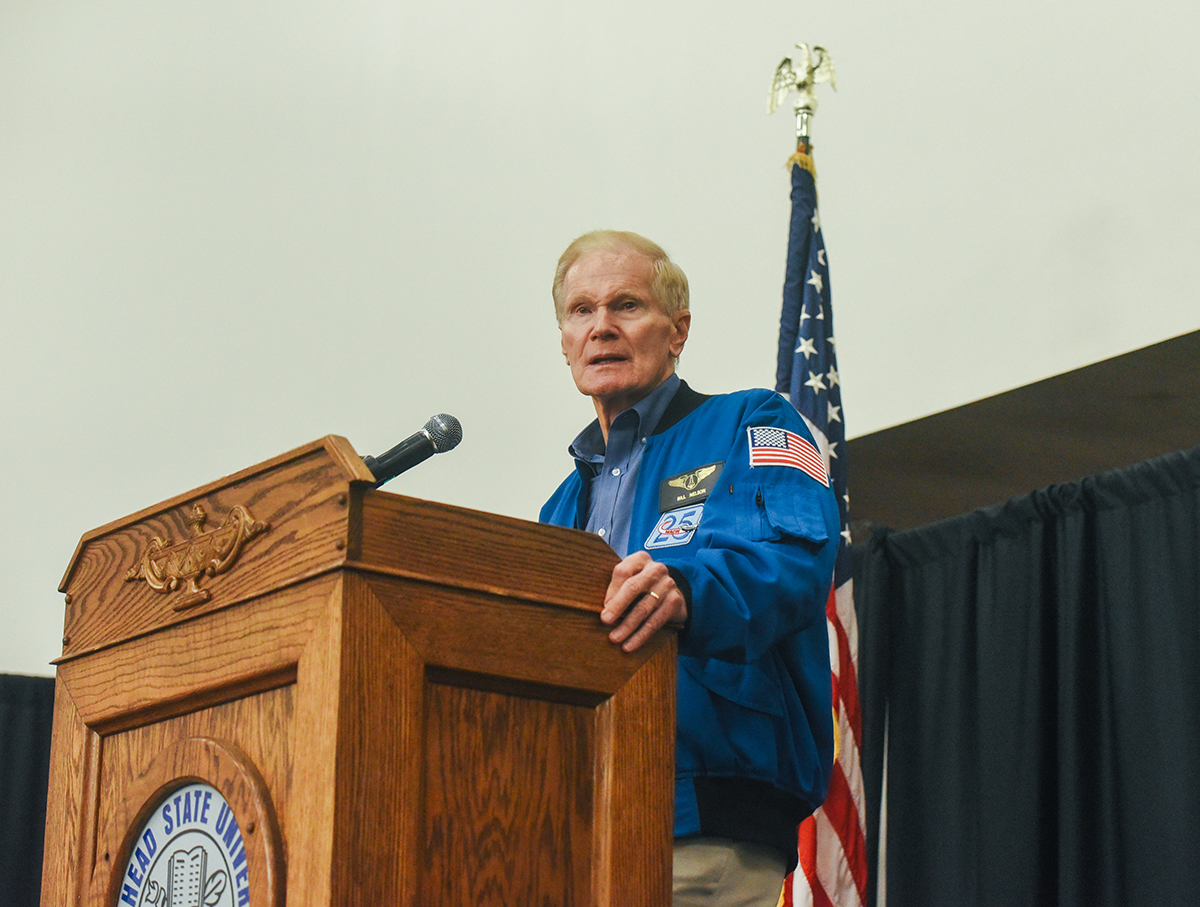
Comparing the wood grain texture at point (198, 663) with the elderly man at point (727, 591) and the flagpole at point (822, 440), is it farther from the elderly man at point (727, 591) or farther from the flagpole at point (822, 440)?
the flagpole at point (822, 440)

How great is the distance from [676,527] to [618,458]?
0.26 meters

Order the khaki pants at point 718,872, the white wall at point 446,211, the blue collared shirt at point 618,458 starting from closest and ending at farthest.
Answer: the khaki pants at point 718,872 < the blue collared shirt at point 618,458 < the white wall at point 446,211

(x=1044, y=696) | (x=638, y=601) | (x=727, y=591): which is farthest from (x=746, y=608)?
(x=1044, y=696)

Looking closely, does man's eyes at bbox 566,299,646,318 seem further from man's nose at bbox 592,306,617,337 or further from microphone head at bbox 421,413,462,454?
microphone head at bbox 421,413,462,454

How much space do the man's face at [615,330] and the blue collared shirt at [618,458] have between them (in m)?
0.03

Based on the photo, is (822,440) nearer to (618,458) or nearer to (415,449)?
(618,458)

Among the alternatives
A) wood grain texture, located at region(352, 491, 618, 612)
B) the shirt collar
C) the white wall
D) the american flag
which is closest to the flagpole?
the american flag

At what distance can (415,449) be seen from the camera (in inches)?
50.2

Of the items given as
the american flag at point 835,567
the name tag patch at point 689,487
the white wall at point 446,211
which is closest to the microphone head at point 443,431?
the name tag patch at point 689,487

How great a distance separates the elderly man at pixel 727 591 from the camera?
1.31 m

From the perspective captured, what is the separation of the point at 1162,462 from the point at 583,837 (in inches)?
86.6

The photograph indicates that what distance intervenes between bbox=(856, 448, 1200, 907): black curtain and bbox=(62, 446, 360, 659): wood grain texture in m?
2.18

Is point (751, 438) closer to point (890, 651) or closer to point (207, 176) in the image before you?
point (890, 651)

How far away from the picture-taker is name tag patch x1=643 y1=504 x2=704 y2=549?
1.51 m
